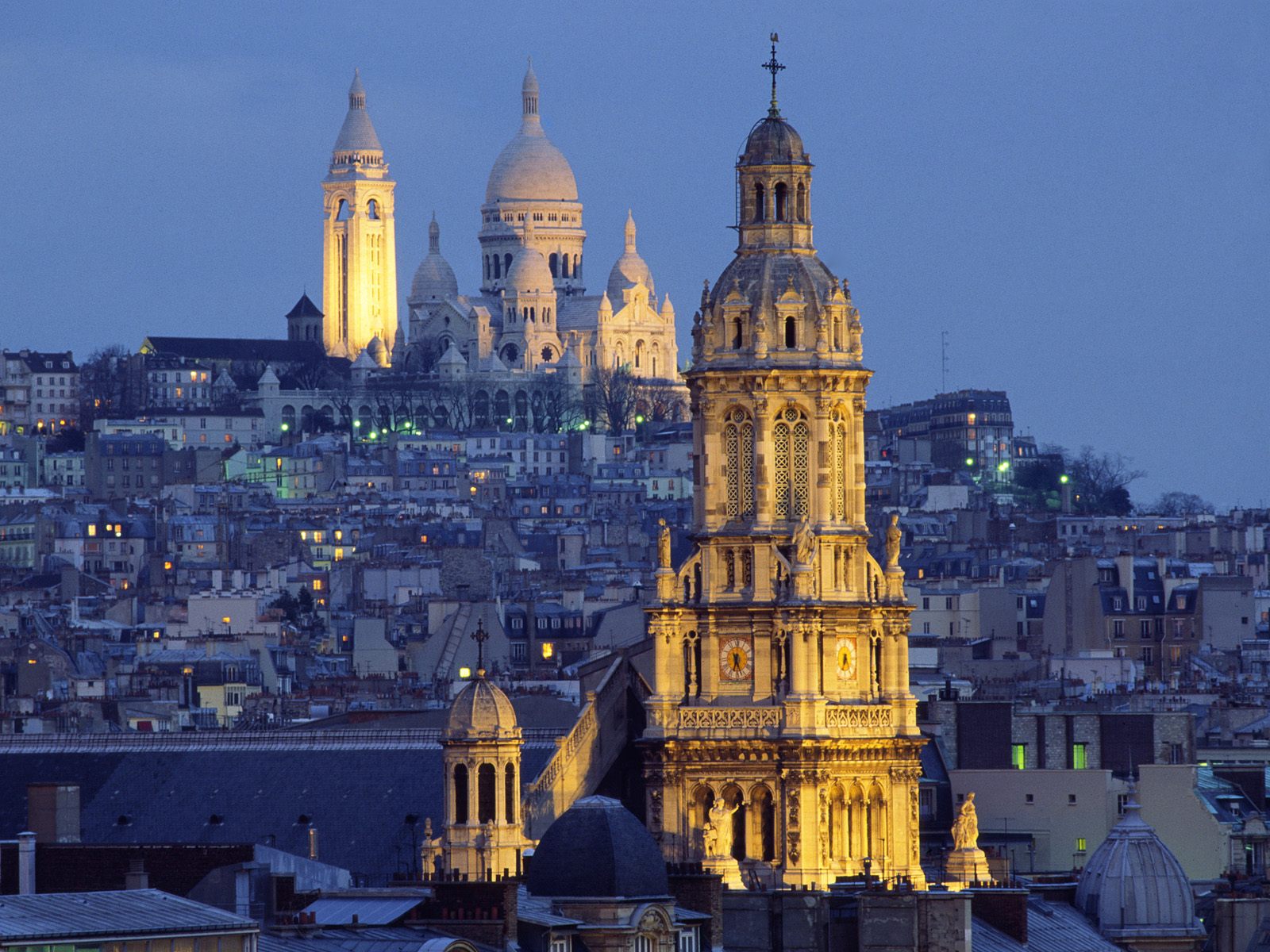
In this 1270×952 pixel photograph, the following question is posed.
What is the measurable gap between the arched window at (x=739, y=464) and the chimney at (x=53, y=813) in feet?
22.4

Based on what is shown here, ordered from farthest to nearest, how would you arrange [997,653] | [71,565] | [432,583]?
1. [71,565]
2. [432,583]
3. [997,653]

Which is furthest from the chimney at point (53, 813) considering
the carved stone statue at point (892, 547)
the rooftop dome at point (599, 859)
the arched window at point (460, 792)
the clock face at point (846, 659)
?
the rooftop dome at point (599, 859)

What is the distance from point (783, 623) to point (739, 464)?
1.68 metres

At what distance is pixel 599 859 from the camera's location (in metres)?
39.4

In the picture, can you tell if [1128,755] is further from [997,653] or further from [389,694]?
[997,653]

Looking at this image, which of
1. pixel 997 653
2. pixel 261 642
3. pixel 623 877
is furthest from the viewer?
pixel 261 642

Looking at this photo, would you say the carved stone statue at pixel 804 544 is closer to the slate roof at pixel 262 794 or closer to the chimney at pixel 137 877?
the slate roof at pixel 262 794

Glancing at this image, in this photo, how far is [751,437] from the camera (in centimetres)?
5494

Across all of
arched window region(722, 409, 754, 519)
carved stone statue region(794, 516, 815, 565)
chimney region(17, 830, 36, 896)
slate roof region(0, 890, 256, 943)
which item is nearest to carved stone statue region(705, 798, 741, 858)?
carved stone statue region(794, 516, 815, 565)

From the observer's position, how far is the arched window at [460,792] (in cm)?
4878

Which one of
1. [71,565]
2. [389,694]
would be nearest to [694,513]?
[389,694]

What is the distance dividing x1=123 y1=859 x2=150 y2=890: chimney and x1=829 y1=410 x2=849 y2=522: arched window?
12.3 meters

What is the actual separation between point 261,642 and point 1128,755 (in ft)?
173

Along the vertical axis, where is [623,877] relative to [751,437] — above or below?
below
